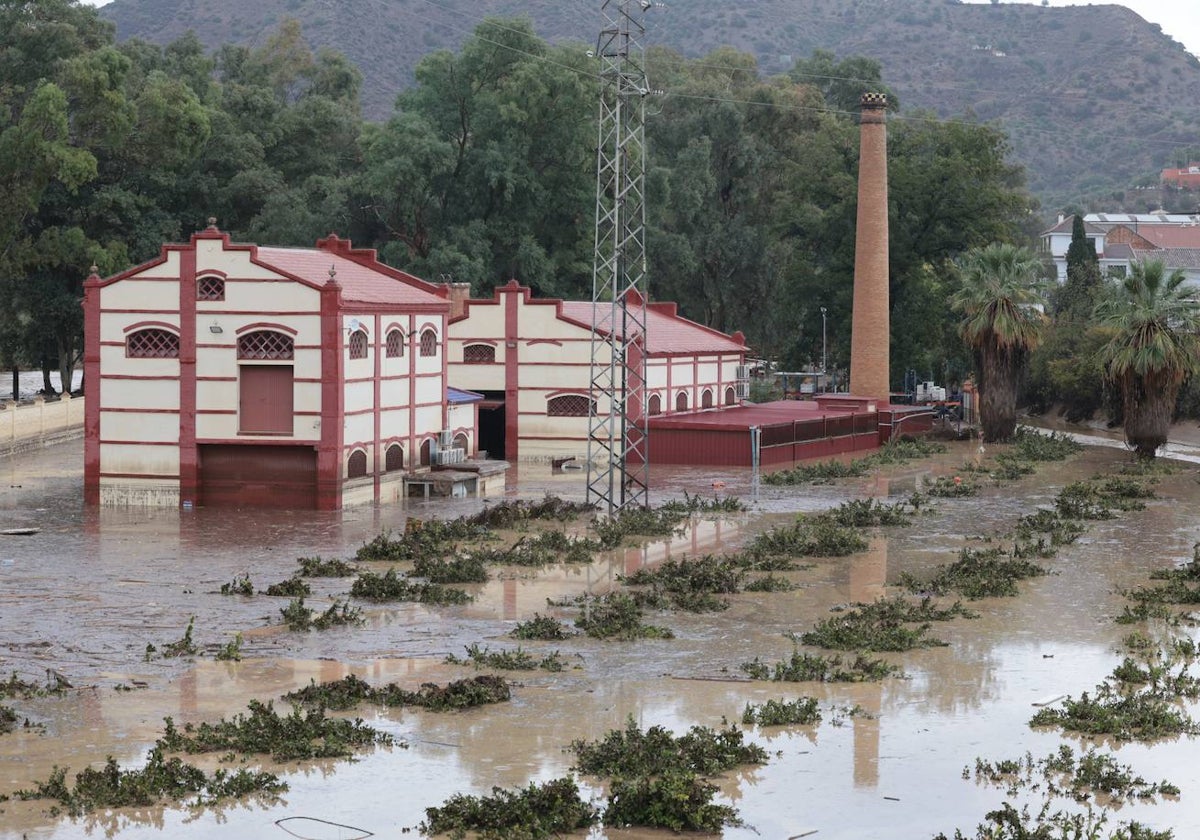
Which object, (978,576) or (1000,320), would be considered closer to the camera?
(978,576)

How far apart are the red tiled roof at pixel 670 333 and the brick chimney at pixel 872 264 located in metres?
5.12

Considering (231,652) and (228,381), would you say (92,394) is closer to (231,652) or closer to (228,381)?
(228,381)

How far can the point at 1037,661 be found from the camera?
25062mm

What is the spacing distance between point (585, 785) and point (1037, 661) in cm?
932

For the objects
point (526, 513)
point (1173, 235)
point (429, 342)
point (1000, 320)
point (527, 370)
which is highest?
point (1173, 235)

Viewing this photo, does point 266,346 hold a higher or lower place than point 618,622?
higher

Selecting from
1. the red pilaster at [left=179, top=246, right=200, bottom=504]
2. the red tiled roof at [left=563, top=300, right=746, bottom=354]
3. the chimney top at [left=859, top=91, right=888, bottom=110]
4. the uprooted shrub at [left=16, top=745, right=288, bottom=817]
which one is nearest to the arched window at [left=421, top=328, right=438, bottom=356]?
the red pilaster at [left=179, top=246, right=200, bottom=504]

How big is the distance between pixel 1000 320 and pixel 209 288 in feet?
107

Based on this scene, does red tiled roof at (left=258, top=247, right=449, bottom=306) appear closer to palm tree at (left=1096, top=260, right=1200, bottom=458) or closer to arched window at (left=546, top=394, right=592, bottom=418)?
arched window at (left=546, top=394, right=592, bottom=418)

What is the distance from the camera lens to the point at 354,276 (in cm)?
4900

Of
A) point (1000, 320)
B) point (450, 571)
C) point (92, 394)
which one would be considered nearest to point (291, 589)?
point (450, 571)

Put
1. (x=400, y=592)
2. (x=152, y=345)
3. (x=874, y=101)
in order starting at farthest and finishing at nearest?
1. (x=874, y=101)
2. (x=152, y=345)
3. (x=400, y=592)

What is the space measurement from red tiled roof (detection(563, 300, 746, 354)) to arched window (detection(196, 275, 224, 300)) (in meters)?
17.1

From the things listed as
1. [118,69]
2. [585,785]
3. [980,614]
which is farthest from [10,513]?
[118,69]
